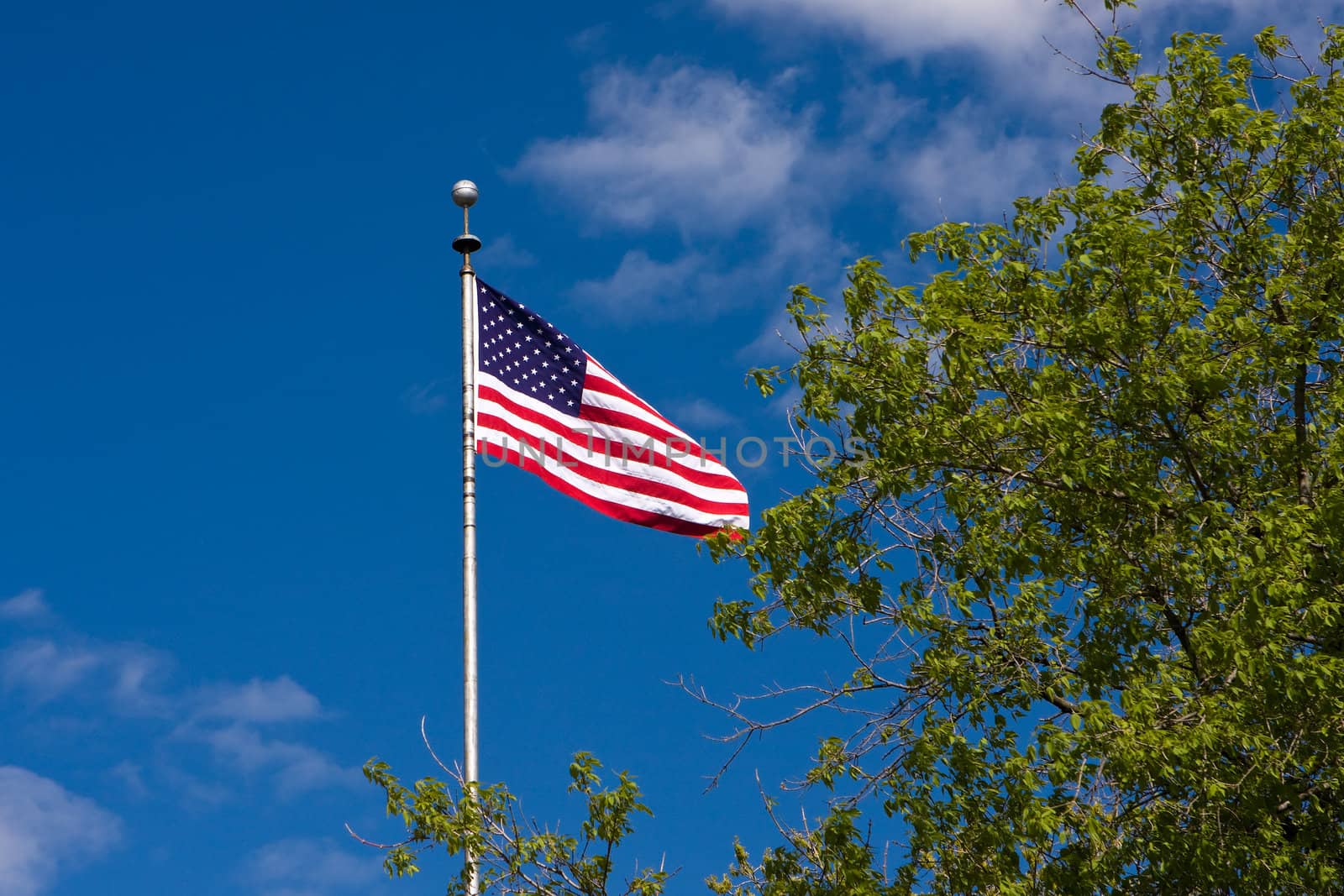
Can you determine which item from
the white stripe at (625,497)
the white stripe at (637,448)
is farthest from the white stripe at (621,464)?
the white stripe at (625,497)

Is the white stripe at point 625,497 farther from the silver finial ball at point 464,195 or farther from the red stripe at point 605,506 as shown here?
the silver finial ball at point 464,195

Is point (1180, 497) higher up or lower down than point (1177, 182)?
lower down

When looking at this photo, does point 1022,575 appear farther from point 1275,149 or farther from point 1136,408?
point 1275,149

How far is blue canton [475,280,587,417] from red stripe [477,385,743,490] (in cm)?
19

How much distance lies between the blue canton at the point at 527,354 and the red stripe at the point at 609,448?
190mm

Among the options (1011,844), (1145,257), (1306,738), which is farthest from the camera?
(1145,257)

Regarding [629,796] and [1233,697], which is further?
[629,796]

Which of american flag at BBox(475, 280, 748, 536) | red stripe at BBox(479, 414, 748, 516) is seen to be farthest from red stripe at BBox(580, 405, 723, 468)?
red stripe at BBox(479, 414, 748, 516)

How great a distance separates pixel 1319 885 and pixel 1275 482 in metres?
3.07

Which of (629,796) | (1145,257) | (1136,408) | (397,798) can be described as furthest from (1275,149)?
(397,798)

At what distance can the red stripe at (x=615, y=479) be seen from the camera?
1614 centimetres

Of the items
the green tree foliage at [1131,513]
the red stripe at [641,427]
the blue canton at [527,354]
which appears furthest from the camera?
the red stripe at [641,427]

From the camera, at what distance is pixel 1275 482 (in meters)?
12.2

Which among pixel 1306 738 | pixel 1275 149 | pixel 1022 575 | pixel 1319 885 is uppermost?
pixel 1275 149
